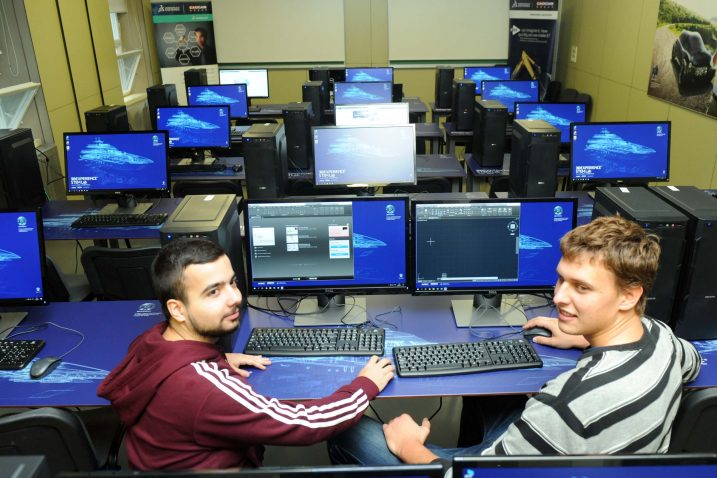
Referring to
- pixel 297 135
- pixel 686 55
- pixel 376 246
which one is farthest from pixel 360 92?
pixel 376 246

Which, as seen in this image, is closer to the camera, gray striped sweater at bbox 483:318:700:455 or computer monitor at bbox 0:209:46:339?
gray striped sweater at bbox 483:318:700:455

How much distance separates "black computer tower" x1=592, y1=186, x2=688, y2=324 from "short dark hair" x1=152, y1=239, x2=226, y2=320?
59.7 inches

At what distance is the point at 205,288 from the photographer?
152 cm

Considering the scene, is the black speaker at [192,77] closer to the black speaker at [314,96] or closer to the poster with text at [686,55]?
the black speaker at [314,96]

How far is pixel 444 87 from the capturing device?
23.1ft

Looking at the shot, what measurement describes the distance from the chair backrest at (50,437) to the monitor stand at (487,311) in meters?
1.37

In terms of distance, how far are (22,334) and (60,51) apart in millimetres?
4318

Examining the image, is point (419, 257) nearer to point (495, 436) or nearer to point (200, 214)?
point (495, 436)

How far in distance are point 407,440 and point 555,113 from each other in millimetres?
3800

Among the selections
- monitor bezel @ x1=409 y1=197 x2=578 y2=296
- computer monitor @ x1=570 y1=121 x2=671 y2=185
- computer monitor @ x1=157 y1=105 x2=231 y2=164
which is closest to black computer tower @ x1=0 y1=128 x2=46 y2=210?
computer monitor @ x1=157 y1=105 x2=231 y2=164

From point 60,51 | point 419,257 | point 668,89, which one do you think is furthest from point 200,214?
point 668,89

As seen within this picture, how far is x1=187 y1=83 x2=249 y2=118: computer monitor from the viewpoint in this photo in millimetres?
6143

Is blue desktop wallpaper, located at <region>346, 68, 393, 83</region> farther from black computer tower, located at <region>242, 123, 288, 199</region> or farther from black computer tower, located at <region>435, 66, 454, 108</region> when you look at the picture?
black computer tower, located at <region>242, 123, 288, 199</region>

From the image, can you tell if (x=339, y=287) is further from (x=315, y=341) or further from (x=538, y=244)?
(x=538, y=244)
